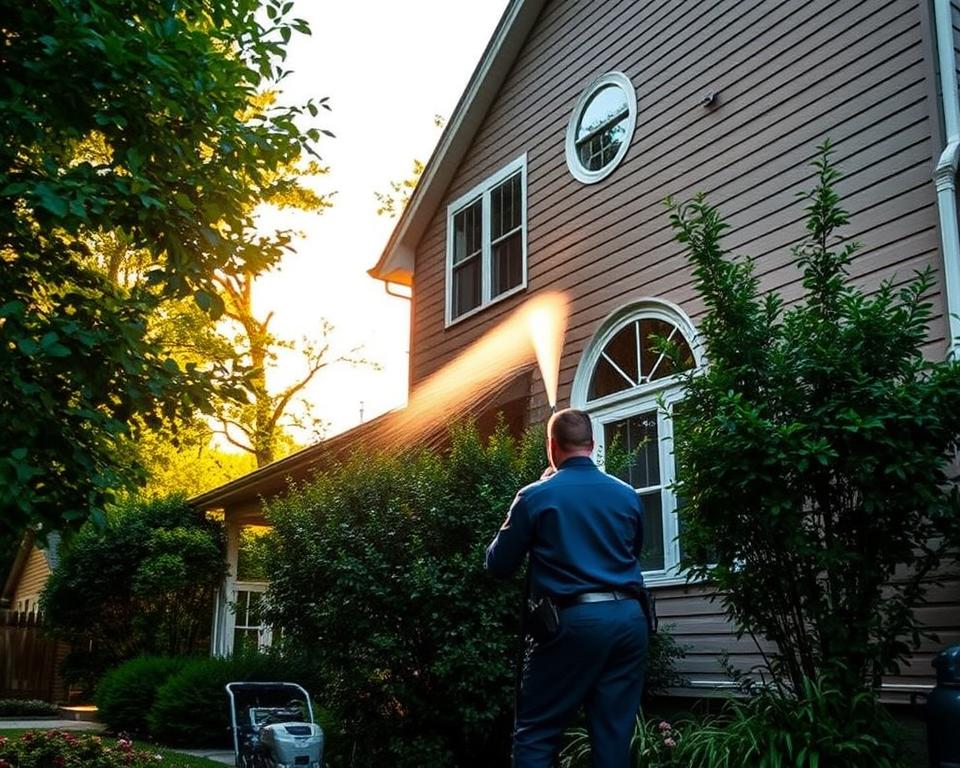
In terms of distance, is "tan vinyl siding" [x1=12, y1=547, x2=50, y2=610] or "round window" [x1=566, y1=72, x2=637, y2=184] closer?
"round window" [x1=566, y1=72, x2=637, y2=184]

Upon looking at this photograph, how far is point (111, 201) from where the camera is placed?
5.89 metres

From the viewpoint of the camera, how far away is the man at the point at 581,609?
3785 millimetres

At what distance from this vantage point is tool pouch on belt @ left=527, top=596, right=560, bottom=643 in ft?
12.5

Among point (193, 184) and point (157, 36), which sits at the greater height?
point (157, 36)

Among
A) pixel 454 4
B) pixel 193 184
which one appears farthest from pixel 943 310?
pixel 454 4

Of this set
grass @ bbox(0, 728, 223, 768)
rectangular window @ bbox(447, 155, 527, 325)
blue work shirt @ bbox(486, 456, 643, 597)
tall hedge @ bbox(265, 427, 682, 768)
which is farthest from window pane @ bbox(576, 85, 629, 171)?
grass @ bbox(0, 728, 223, 768)

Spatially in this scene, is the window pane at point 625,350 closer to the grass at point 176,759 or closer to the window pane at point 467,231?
the window pane at point 467,231

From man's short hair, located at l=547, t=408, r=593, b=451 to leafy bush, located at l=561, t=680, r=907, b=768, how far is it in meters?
1.78

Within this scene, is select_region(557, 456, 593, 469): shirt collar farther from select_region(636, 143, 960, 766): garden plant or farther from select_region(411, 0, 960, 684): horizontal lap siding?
select_region(411, 0, 960, 684): horizontal lap siding

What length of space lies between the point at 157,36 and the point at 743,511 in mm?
4256

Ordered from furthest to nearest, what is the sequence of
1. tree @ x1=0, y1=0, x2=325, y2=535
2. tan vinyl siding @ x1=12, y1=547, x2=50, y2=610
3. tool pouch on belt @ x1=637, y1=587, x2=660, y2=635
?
tan vinyl siding @ x1=12, y1=547, x2=50, y2=610, tree @ x1=0, y1=0, x2=325, y2=535, tool pouch on belt @ x1=637, y1=587, x2=660, y2=635

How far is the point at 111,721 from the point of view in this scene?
1197 centimetres

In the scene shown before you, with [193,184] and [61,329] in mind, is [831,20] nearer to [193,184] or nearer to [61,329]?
[193,184]

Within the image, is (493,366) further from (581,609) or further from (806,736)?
(581,609)
